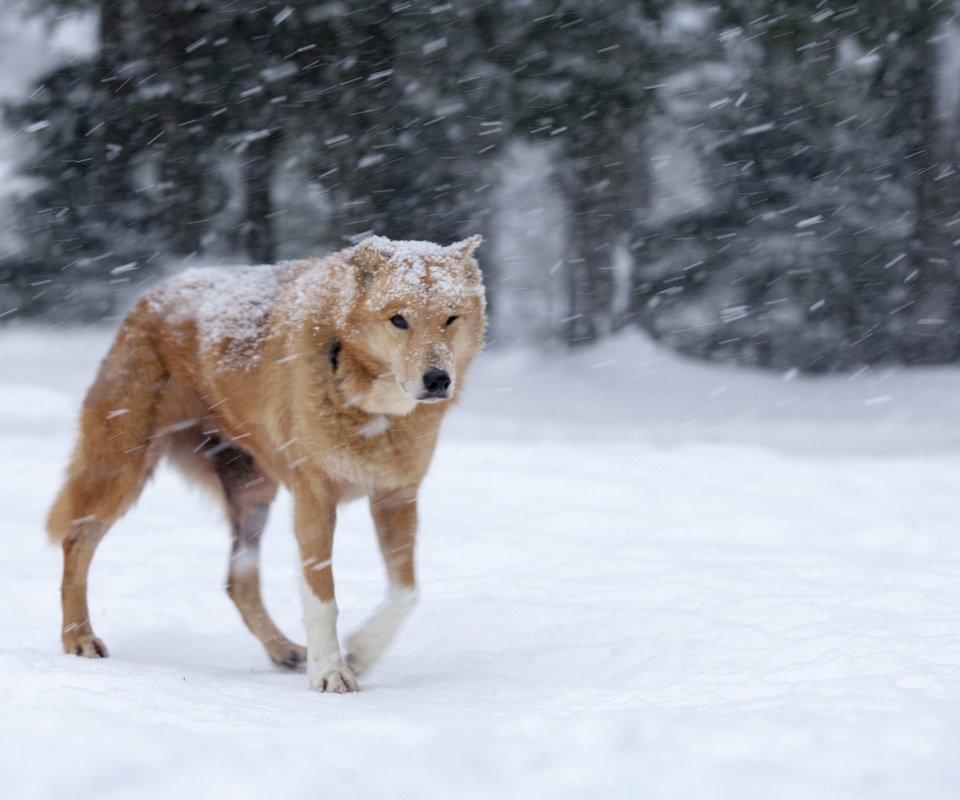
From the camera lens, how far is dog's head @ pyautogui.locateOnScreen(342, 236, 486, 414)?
380 cm

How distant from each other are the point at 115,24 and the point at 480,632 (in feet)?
36.1

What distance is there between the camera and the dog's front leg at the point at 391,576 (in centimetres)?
420

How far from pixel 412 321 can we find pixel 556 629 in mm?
1747

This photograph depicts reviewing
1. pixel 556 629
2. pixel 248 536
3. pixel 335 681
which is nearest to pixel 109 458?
pixel 248 536

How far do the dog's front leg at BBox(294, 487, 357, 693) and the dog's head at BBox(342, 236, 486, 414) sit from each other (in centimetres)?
45

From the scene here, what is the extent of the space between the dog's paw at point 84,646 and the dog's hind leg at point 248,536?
0.65 meters

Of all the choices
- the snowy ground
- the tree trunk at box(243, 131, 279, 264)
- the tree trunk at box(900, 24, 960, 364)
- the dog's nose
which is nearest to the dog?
the dog's nose

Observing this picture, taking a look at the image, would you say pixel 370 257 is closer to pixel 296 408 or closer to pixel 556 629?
pixel 296 408

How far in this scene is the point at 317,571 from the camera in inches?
162

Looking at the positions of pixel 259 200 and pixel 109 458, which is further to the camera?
pixel 259 200

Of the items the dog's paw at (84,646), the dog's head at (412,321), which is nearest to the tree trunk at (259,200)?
the dog's paw at (84,646)

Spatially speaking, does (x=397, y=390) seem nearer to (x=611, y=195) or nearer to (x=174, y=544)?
(x=174, y=544)

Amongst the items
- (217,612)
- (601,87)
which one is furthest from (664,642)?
(601,87)

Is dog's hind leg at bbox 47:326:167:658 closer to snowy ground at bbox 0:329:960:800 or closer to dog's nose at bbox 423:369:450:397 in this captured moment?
snowy ground at bbox 0:329:960:800
